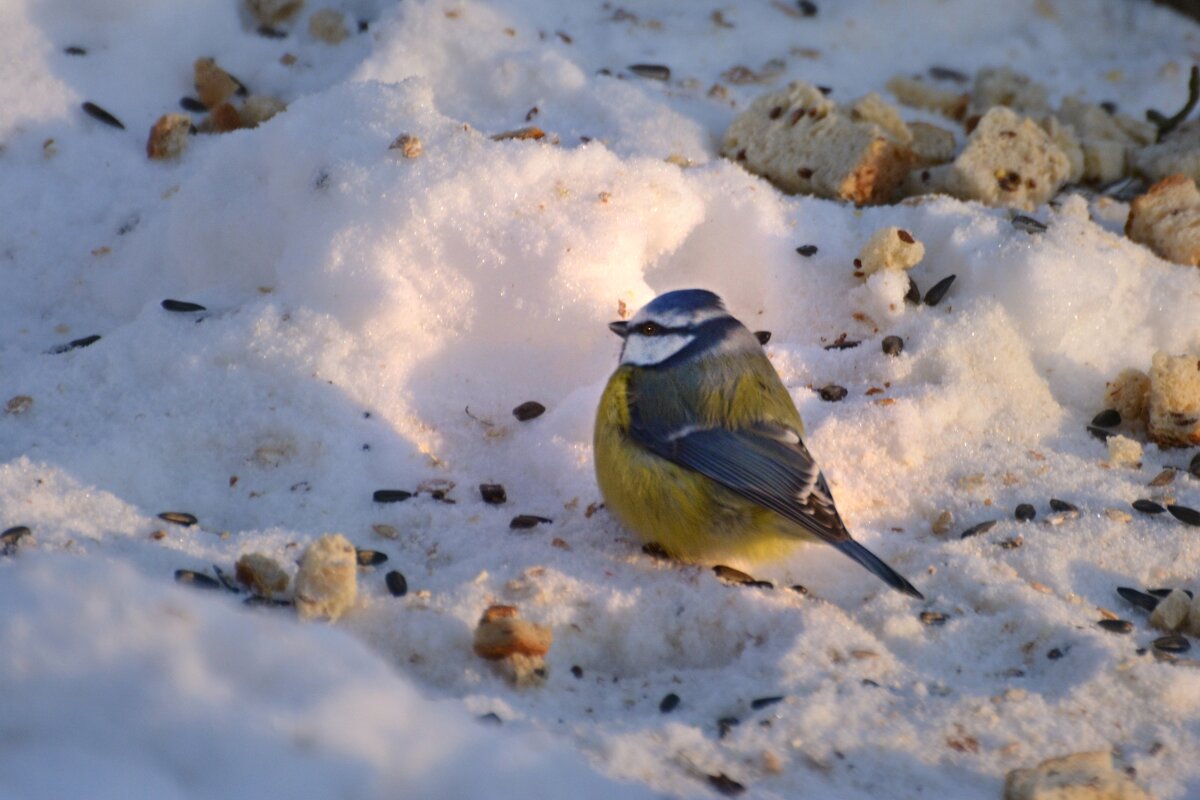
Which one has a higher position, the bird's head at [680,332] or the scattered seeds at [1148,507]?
the bird's head at [680,332]

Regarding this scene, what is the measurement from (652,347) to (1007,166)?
59.5 inches

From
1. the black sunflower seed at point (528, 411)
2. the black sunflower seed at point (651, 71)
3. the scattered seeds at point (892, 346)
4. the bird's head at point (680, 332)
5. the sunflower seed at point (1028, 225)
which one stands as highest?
the sunflower seed at point (1028, 225)

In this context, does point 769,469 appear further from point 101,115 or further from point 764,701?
point 101,115

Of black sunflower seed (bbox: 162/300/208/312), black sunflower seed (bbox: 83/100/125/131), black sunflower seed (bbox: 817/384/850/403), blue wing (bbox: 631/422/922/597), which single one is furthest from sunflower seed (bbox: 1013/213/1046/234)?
black sunflower seed (bbox: 83/100/125/131)

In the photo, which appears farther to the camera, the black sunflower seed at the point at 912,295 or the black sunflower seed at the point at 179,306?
the black sunflower seed at the point at 912,295

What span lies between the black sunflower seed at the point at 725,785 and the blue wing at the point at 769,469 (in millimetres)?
696

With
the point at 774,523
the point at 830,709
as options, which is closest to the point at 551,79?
the point at 774,523

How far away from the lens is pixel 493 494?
2.85 metres

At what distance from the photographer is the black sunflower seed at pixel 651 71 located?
4.20 meters

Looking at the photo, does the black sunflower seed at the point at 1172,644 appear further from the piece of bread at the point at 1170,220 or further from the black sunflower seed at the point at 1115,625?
the piece of bread at the point at 1170,220

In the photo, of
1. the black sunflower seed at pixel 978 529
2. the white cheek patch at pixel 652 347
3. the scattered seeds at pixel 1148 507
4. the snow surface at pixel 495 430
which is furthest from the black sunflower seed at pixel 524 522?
the scattered seeds at pixel 1148 507

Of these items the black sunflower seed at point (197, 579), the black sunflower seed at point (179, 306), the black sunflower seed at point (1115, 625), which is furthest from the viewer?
the black sunflower seed at point (179, 306)

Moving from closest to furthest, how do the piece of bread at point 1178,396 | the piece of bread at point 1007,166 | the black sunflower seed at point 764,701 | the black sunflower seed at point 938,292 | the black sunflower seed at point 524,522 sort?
the black sunflower seed at point 764,701, the black sunflower seed at point 524,522, the piece of bread at point 1178,396, the black sunflower seed at point 938,292, the piece of bread at point 1007,166

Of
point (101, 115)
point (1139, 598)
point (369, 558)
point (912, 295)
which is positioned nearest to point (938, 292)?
point (912, 295)
